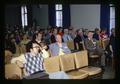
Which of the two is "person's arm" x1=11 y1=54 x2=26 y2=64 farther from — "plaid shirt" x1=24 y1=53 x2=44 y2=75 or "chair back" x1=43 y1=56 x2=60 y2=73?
"chair back" x1=43 y1=56 x2=60 y2=73

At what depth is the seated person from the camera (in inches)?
115

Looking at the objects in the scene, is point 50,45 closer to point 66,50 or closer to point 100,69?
point 66,50

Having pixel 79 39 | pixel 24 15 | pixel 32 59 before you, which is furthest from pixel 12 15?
pixel 79 39

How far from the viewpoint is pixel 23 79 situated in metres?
2.96

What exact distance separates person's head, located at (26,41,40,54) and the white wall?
18.5 inches

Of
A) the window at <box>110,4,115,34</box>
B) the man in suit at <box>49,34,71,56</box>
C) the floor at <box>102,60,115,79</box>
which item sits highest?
the window at <box>110,4,115,34</box>

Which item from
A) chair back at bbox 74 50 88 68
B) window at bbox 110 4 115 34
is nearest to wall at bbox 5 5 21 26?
chair back at bbox 74 50 88 68

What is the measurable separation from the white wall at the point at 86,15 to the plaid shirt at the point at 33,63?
1.80 feet

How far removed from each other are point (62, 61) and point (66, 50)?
5.2 inches

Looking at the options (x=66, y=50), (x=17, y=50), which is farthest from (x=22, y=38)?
(x=66, y=50)

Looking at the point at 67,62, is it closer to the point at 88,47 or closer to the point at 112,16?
the point at 88,47

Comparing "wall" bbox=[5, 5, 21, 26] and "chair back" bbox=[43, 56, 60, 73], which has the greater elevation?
"wall" bbox=[5, 5, 21, 26]

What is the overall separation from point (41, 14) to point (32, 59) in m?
0.52

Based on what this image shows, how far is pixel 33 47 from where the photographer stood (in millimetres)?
2949
